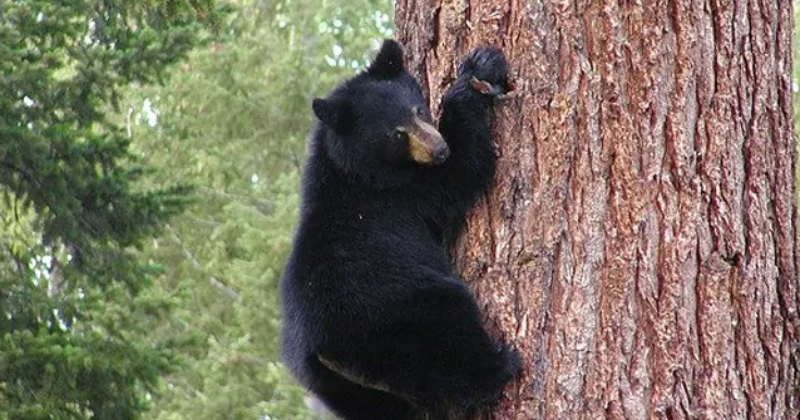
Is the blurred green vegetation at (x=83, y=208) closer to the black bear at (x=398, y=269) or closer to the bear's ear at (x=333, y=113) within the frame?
the bear's ear at (x=333, y=113)

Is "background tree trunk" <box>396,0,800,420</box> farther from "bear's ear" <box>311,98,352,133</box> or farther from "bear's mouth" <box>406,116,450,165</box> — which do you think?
"bear's ear" <box>311,98,352,133</box>

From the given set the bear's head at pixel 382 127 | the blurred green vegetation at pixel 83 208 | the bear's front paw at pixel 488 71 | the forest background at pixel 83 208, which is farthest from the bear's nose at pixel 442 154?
the blurred green vegetation at pixel 83 208

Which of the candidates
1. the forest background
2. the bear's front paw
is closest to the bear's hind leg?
the bear's front paw

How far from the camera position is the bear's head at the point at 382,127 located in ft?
15.7

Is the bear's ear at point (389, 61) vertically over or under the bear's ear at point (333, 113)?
over

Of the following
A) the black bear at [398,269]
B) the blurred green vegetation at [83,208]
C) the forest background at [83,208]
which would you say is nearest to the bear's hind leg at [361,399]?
the black bear at [398,269]

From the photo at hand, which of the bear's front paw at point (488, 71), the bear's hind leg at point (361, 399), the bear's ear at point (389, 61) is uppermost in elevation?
the bear's front paw at point (488, 71)

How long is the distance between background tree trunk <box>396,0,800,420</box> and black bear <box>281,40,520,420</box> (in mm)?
132

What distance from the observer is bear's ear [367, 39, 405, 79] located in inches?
193

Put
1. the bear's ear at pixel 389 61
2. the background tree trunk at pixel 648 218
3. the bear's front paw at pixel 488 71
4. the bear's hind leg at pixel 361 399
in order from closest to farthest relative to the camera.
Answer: the background tree trunk at pixel 648 218 → the bear's front paw at pixel 488 71 → the bear's hind leg at pixel 361 399 → the bear's ear at pixel 389 61

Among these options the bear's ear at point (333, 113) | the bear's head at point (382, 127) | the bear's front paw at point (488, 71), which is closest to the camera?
the bear's front paw at point (488, 71)

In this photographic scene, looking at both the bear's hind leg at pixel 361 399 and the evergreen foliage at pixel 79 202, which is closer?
the bear's hind leg at pixel 361 399

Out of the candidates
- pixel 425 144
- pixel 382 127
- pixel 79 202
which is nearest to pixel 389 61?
pixel 382 127

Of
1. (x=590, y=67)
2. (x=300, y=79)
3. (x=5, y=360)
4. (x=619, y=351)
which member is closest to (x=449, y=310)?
(x=619, y=351)
